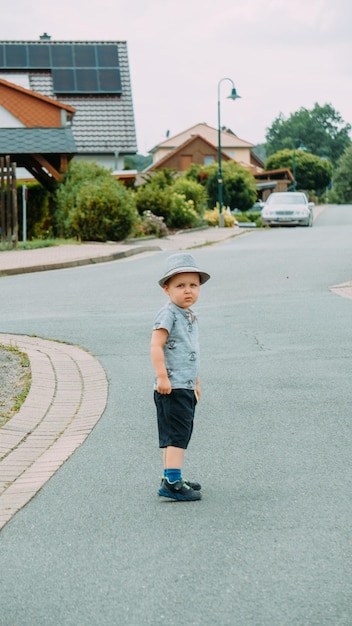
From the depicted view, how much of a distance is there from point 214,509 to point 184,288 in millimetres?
1043

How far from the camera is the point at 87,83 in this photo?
48531mm

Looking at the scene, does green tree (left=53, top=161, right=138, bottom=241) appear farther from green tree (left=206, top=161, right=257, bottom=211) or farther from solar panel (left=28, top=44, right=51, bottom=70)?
green tree (left=206, top=161, right=257, bottom=211)

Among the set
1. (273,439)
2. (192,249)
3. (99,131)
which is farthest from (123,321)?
(99,131)

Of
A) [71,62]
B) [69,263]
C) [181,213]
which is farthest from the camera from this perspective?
[71,62]

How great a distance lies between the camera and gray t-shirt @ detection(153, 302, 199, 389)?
15.8 ft

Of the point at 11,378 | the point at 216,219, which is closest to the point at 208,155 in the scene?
the point at 216,219

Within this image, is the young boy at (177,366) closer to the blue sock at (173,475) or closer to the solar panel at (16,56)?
the blue sock at (173,475)

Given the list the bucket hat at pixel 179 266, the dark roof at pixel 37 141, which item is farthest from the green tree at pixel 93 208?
the bucket hat at pixel 179 266

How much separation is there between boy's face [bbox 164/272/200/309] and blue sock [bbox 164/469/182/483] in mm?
792

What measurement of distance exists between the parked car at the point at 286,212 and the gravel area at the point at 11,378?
31379 millimetres

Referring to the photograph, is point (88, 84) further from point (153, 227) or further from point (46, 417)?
point (46, 417)

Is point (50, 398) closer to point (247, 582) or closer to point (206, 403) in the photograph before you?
point (206, 403)

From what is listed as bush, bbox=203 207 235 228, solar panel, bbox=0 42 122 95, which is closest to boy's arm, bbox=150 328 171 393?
bush, bbox=203 207 235 228

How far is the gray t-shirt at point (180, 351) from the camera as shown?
483 cm
